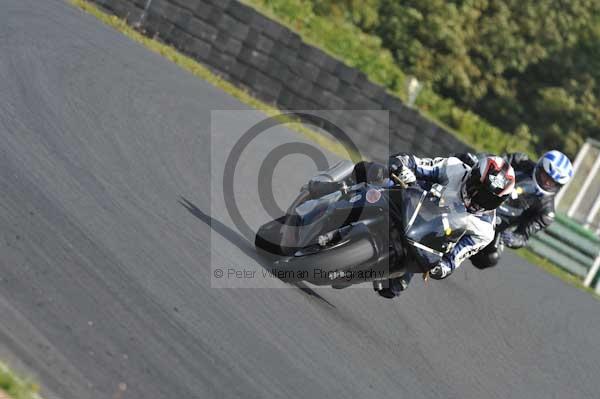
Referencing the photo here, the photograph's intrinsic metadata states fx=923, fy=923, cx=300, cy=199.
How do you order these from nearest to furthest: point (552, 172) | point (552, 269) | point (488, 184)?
point (488, 184) → point (552, 172) → point (552, 269)

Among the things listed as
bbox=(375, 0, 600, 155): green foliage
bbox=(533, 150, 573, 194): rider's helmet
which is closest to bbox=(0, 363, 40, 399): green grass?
bbox=(533, 150, 573, 194): rider's helmet

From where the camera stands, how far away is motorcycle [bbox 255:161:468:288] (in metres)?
6.88

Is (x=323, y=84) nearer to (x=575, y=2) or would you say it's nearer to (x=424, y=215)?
(x=424, y=215)

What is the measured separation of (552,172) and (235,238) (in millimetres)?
4015

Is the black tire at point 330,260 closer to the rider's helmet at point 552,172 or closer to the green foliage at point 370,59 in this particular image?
the rider's helmet at point 552,172

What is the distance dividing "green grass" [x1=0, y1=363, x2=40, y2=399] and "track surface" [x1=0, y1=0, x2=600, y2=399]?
0.58ft

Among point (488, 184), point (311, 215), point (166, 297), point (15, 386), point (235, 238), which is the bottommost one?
point (235, 238)

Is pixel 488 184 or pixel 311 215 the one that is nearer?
pixel 488 184

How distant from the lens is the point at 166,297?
6027 mm

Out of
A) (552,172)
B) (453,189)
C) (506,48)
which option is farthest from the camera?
(506,48)

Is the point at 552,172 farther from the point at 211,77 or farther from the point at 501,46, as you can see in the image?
the point at 501,46

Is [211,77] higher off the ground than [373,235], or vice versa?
[373,235]

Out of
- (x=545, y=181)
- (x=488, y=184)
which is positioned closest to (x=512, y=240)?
(x=545, y=181)

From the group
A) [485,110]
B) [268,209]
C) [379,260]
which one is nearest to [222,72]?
[268,209]
